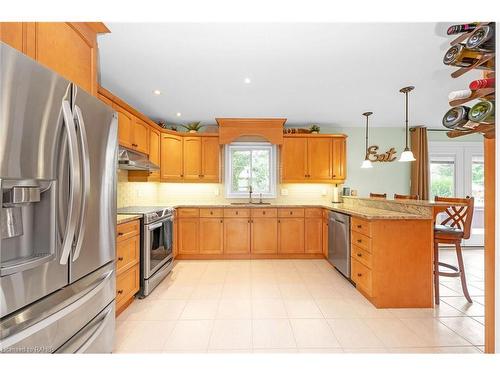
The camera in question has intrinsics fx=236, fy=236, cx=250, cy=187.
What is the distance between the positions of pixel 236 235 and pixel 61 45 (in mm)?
3321

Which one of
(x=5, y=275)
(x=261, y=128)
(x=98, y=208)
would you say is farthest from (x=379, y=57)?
(x=5, y=275)

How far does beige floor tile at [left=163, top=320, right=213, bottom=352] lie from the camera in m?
1.75

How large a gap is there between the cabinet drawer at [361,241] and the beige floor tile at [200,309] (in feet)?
5.57

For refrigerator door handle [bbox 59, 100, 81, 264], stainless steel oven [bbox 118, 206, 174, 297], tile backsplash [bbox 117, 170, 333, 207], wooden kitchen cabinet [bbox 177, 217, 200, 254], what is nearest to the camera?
refrigerator door handle [bbox 59, 100, 81, 264]

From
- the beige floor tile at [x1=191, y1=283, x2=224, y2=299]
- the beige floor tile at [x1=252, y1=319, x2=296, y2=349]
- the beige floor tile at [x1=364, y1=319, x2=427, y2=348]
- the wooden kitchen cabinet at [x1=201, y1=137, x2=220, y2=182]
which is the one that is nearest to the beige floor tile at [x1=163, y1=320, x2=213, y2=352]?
Answer: the beige floor tile at [x1=252, y1=319, x2=296, y2=349]

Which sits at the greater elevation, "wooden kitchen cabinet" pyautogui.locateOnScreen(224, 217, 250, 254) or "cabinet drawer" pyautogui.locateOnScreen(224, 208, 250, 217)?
"cabinet drawer" pyautogui.locateOnScreen(224, 208, 250, 217)

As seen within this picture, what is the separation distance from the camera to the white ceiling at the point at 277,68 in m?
2.06

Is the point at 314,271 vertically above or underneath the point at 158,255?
underneath

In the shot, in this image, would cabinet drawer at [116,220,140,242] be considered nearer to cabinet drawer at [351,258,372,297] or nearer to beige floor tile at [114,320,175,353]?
beige floor tile at [114,320,175,353]

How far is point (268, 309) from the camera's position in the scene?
2.34 metres

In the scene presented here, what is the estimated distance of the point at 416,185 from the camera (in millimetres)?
4887

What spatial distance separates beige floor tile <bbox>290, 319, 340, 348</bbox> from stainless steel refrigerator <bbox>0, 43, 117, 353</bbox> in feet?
4.57

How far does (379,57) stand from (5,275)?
10.5 feet

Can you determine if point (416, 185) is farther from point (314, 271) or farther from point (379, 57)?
point (379, 57)
